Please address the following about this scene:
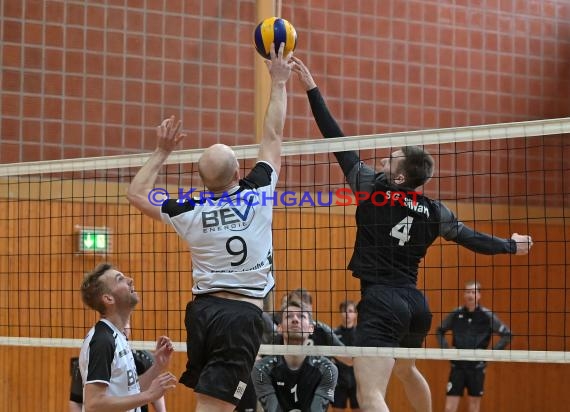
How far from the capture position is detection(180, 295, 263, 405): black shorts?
18.8 feet

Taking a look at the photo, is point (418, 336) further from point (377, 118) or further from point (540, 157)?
point (540, 157)

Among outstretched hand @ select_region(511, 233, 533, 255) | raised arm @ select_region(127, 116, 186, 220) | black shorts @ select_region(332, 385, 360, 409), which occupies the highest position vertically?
raised arm @ select_region(127, 116, 186, 220)

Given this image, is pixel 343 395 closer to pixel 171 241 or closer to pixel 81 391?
pixel 171 241

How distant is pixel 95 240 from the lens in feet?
39.2

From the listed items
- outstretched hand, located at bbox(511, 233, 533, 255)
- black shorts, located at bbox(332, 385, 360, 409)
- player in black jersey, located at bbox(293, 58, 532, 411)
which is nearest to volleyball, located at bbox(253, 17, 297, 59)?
player in black jersey, located at bbox(293, 58, 532, 411)

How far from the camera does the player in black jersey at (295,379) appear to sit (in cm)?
831

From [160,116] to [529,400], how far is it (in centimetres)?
678

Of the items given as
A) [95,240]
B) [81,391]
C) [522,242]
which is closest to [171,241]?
[95,240]

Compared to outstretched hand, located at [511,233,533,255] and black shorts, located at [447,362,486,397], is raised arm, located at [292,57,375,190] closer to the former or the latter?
outstretched hand, located at [511,233,533,255]

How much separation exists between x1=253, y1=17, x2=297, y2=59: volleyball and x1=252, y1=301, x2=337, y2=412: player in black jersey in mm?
2394

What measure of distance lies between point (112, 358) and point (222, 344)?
62 cm

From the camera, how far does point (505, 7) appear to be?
48.4ft

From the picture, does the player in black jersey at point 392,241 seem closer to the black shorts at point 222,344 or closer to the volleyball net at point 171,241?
the black shorts at point 222,344

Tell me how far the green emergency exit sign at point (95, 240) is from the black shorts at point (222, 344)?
6105 millimetres
